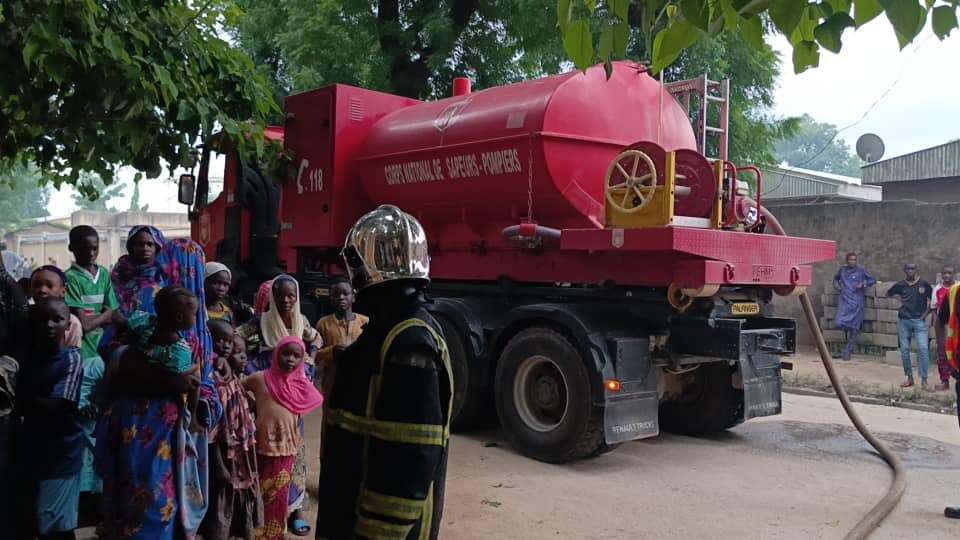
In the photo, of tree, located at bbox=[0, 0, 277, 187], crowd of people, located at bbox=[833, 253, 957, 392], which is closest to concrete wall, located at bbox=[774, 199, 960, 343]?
crowd of people, located at bbox=[833, 253, 957, 392]

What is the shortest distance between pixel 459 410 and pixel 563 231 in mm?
1932

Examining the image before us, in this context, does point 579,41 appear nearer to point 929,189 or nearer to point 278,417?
point 278,417

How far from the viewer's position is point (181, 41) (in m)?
5.05

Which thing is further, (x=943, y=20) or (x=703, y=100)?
(x=703, y=100)

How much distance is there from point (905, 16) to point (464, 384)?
5.52 m

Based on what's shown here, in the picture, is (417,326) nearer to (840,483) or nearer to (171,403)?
(171,403)

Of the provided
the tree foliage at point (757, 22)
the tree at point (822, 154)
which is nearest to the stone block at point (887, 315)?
the tree foliage at point (757, 22)

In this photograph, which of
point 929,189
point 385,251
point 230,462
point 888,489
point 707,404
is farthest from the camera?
point 929,189

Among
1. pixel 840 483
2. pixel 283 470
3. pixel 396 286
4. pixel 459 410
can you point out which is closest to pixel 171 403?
pixel 283 470

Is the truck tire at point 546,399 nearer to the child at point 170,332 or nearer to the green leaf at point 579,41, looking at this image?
the child at point 170,332

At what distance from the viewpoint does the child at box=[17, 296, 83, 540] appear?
3.57 m

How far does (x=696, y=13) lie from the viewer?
1.92 metres

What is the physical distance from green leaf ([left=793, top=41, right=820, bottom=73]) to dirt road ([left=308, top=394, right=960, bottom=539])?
323 centimetres

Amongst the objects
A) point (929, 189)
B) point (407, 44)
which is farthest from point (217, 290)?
point (929, 189)
